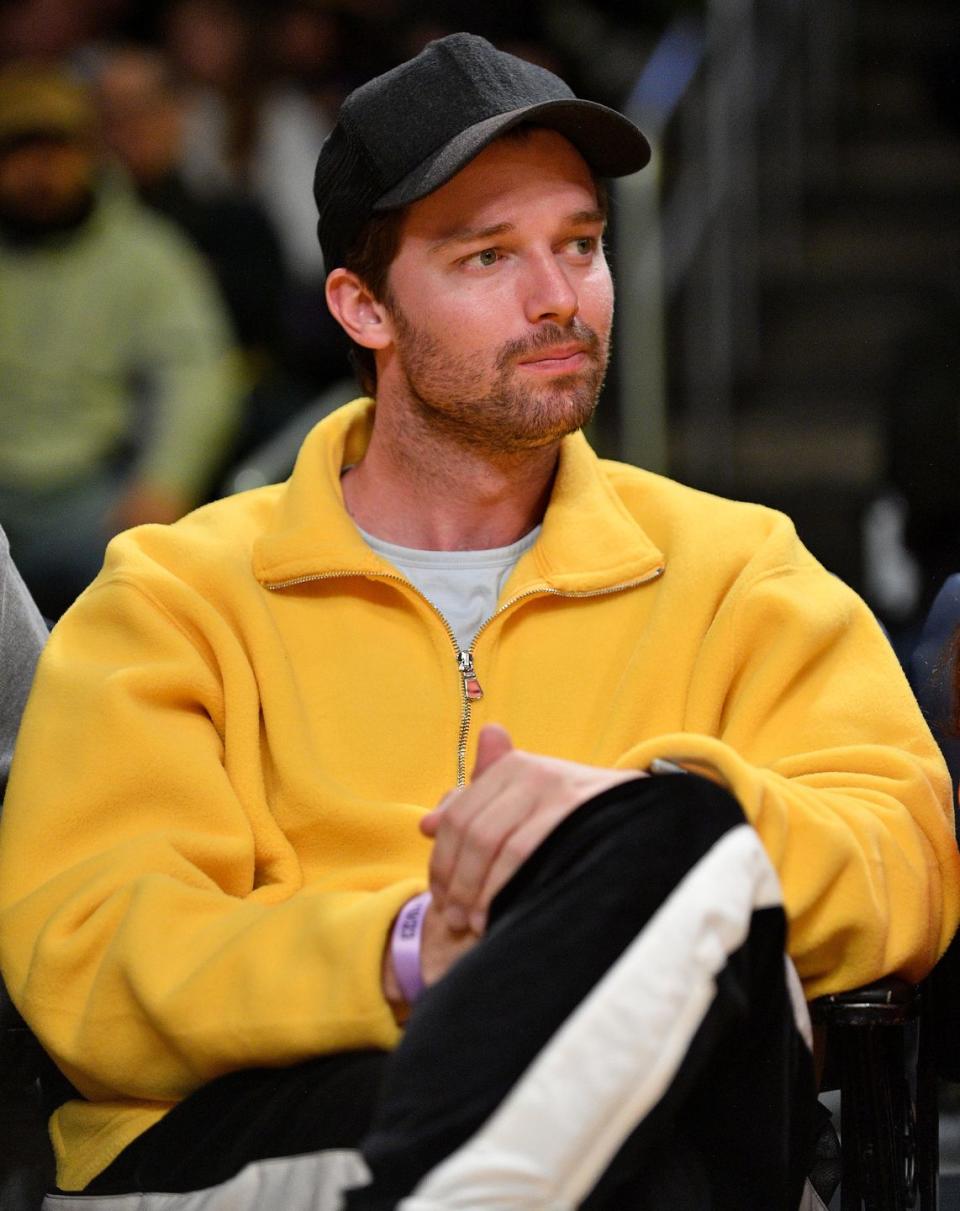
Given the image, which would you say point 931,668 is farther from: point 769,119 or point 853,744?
point 769,119

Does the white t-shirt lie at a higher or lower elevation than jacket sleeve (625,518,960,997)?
higher

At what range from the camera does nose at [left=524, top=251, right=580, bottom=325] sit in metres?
2.46

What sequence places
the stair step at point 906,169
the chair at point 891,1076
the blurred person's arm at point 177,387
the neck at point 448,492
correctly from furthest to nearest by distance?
the stair step at point 906,169
the blurred person's arm at point 177,387
the neck at point 448,492
the chair at point 891,1076

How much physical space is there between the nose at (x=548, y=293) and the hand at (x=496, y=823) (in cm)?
67

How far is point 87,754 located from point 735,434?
3.92m

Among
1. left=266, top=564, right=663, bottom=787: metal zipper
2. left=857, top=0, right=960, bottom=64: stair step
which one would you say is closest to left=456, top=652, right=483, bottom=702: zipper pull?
left=266, top=564, right=663, bottom=787: metal zipper

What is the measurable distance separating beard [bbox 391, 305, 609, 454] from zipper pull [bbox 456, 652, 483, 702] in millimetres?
282

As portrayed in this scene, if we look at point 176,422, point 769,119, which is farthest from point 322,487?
point 769,119

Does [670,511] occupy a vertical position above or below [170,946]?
above

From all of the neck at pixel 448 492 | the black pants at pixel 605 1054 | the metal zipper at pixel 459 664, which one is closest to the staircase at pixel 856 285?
the neck at pixel 448 492

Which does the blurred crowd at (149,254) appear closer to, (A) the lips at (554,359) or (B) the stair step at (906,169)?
(B) the stair step at (906,169)

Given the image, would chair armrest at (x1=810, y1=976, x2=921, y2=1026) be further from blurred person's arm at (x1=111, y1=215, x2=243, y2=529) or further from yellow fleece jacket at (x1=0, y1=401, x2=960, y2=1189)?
blurred person's arm at (x1=111, y1=215, x2=243, y2=529)

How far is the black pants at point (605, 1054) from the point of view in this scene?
1.72 metres

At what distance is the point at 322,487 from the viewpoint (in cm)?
260
